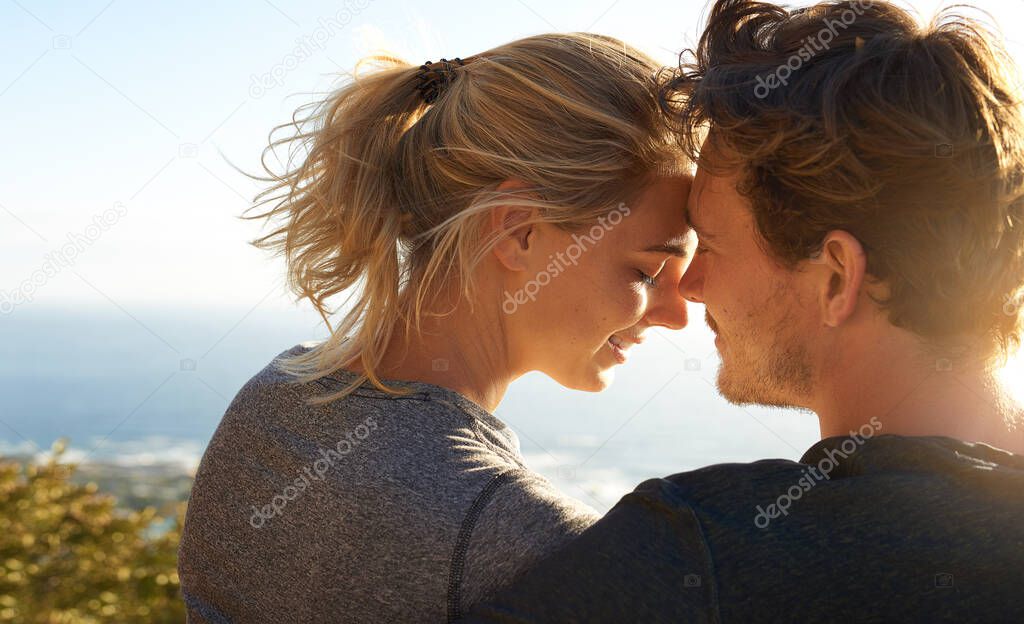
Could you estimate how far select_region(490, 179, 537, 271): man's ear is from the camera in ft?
7.83

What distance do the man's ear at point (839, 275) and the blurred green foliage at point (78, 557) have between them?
3.73m

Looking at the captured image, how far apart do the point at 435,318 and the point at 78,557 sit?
320 centimetres

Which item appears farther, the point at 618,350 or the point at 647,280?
the point at 618,350

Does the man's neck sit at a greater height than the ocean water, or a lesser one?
lesser

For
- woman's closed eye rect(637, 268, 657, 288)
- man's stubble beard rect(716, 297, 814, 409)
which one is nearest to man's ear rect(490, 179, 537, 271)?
woman's closed eye rect(637, 268, 657, 288)

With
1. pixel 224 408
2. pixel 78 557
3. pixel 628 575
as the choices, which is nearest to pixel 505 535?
pixel 628 575

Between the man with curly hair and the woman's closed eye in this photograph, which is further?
the woman's closed eye

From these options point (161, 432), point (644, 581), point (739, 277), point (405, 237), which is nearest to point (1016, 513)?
point (644, 581)

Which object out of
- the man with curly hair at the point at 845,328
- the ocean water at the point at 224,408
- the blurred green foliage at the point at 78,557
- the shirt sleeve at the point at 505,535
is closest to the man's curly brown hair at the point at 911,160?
the man with curly hair at the point at 845,328

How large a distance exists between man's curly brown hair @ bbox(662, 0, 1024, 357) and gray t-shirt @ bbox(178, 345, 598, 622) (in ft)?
2.75

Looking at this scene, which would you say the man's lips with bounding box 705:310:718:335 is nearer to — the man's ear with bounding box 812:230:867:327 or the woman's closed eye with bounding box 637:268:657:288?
the woman's closed eye with bounding box 637:268:657:288

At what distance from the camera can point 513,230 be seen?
2.41 meters

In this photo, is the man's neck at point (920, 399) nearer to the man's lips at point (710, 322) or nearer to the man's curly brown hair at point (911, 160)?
the man's curly brown hair at point (911, 160)

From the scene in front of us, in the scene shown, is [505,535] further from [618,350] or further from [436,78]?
[436,78]
